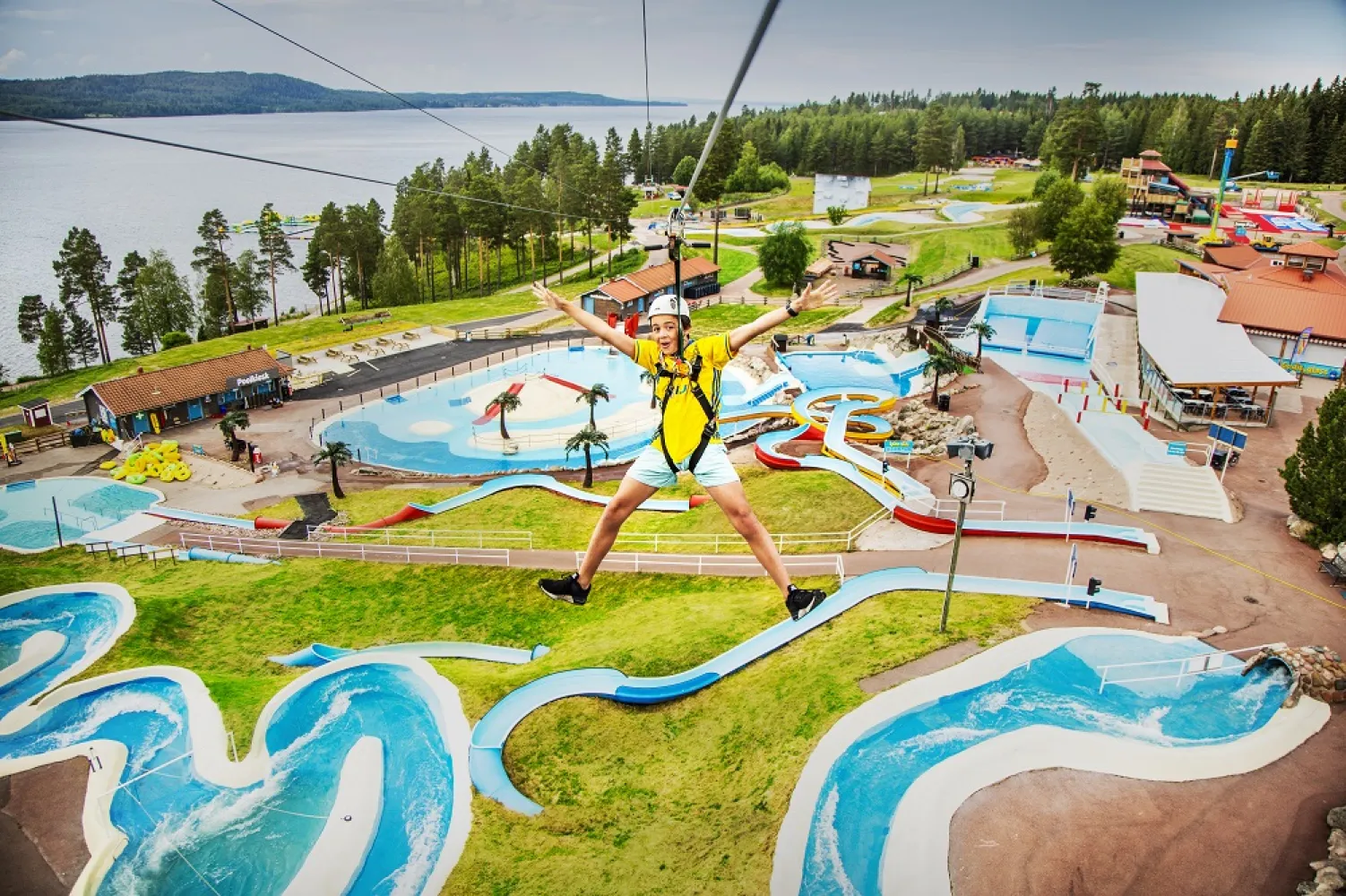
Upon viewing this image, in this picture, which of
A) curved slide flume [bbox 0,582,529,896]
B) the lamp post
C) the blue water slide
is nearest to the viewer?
curved slide flume [bbox 0,582,529,896]

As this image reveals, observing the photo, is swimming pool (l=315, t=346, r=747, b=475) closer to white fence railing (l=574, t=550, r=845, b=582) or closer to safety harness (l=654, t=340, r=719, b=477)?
white fence railing (l=574, t=550, r=845, b=582)

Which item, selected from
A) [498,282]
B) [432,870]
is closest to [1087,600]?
[432,870]

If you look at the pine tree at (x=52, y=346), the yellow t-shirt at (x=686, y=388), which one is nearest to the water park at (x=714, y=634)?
the yellow t-shirt at (x=686, y=388)

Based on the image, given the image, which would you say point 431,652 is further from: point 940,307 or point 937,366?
point 940,307

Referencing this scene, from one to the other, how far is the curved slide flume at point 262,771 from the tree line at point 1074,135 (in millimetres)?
43173

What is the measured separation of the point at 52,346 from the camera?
69.8 metres

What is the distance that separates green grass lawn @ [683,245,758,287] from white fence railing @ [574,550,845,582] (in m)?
61.9

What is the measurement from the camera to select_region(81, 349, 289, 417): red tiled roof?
1847 inches

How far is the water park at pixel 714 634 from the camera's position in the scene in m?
12.8

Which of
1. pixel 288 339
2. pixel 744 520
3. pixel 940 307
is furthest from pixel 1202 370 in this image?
pixel 288 339

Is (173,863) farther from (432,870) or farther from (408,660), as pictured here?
(408,660)

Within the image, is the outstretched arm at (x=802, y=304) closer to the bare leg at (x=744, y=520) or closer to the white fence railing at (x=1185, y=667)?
the bare leg at (x=744, y=520)

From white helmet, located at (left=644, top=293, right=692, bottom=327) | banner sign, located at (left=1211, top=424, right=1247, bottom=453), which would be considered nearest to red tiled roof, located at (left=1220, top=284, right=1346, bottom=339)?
banner sign, located at (left=1211, top=424, right=1247, bottom=453)

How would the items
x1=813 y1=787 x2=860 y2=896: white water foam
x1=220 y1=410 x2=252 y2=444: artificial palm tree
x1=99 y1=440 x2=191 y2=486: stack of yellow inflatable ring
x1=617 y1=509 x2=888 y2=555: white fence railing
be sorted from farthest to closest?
1. x1=220 y1=410 x2=252 y2=444: artificial palm tree
2. x1=99 y1=440 x2=191 y2=486: stack of yellow inflatable ring
3. x1=617 y1=509 x2=888 y2=555: white fence railing
4. x1=813 y1=787 x2=860 y2=896: white water foam
